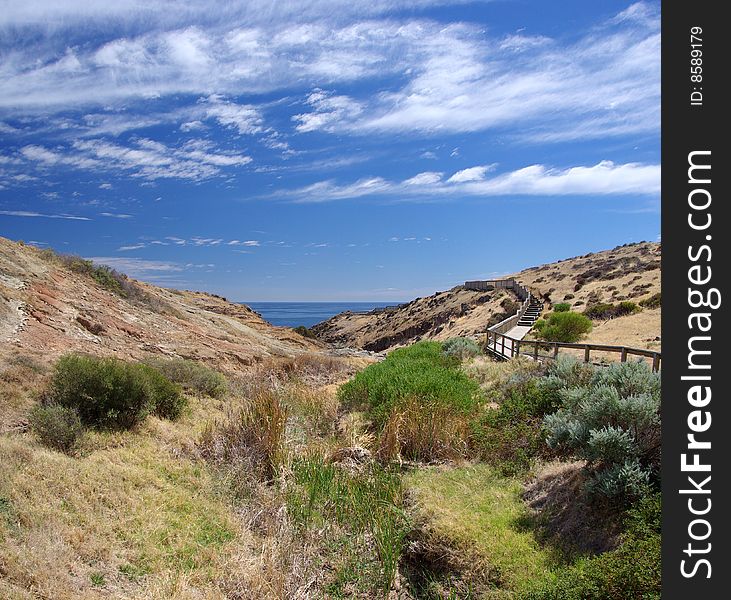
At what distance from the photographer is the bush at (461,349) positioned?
23.9 metres

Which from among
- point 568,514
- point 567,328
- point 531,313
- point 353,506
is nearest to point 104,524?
point 353,506

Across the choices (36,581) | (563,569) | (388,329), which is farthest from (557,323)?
(388,329)

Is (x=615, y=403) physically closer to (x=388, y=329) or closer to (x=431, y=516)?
(x=431, y=516)

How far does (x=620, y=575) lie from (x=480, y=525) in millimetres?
2409

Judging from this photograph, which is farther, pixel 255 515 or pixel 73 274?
pixel 73 274

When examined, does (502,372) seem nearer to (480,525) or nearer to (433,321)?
(480,525)

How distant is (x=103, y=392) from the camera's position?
1052 centimetres

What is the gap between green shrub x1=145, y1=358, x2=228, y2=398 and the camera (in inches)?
584

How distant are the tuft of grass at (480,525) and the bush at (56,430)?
5650 mm

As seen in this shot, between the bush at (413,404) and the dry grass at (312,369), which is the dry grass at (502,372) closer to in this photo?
the bush at (413,404)

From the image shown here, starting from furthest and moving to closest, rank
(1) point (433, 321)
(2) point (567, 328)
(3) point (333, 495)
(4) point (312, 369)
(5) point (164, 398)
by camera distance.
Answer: (1) point (433, 321), (2) point (567, 328), (4) point (312, 369), (5) point (164, 398), (3) point (333, 495)

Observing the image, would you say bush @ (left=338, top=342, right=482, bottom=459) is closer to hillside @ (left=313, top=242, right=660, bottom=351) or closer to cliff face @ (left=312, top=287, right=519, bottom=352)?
hillside @ (left=313, top=242, right=660, bottom=351)
